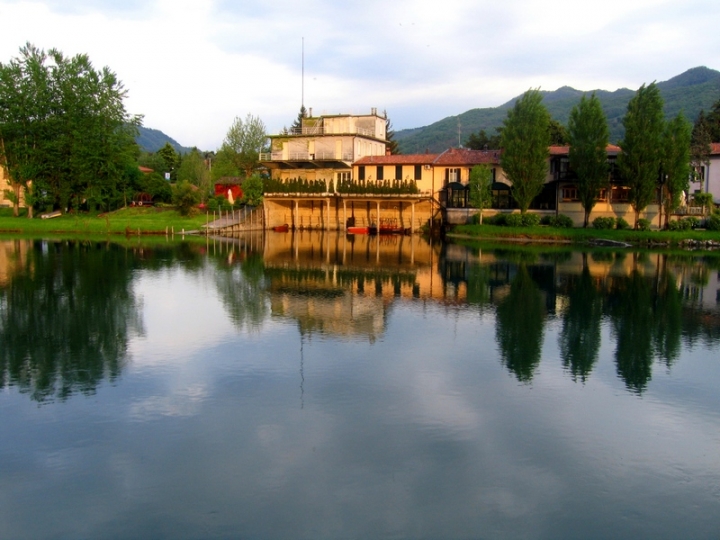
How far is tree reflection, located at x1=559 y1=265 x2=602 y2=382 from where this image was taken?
1838cm

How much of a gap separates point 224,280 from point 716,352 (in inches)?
869

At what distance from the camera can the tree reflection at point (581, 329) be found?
723 inches

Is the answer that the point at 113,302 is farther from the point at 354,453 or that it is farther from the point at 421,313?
the point at 354,453

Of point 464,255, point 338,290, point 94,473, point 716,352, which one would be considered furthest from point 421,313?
point 464,255

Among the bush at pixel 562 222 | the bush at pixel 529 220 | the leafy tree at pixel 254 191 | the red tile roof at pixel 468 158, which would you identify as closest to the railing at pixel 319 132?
the leafy tree at pixel 254 191

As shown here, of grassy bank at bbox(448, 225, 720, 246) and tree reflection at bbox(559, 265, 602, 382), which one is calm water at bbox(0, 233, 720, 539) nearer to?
tree reflection at bbox(559, 265, 602, 382)

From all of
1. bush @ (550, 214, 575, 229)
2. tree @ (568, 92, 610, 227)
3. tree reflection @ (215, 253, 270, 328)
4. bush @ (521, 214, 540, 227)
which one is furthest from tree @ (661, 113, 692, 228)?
tree reflection @ (215, 253, 270, 328)

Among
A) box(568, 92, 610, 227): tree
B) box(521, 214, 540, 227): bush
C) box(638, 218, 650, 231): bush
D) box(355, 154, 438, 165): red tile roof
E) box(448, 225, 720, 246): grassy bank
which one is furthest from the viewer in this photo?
box(355, 154, 438, 165): red tile roof

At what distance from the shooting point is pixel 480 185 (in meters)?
59.3

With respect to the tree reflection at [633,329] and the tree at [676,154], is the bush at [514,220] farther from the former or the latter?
the tree reflection at [633,329]

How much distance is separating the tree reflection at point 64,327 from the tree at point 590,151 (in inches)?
1522

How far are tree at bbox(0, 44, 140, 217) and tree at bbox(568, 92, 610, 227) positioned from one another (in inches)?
1828

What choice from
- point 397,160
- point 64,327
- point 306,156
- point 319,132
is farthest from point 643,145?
point 64,327

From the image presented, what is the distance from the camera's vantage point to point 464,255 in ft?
153
